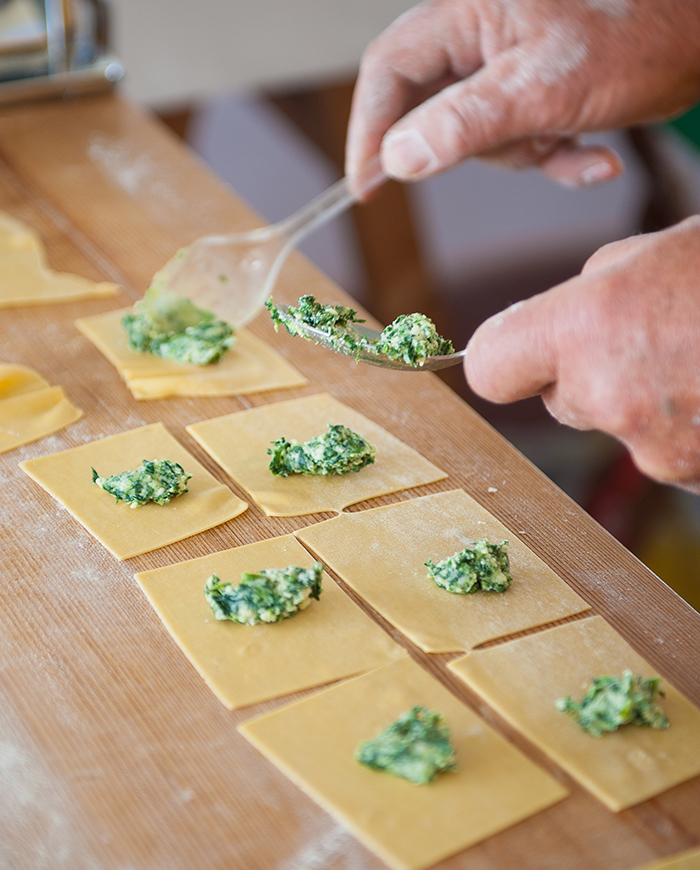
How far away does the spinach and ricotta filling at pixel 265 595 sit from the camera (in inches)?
49.6

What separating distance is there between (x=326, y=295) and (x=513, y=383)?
2.96ft

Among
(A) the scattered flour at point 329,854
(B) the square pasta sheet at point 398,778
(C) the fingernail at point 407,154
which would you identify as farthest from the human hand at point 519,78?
(A) the scattered flour at point 329,854

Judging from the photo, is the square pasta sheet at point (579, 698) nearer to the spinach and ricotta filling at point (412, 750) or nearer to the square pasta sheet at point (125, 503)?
the spinach and ricotta filling at point (412, 750)

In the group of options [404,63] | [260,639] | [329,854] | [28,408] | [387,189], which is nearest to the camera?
[329,854]

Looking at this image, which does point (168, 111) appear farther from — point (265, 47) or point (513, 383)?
point (513, 383)

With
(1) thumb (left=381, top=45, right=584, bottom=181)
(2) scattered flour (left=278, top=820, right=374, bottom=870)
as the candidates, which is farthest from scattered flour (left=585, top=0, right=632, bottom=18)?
(2) scattered flour (left=278, top=820, right=374, bottom=870)

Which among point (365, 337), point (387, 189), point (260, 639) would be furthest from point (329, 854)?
point (387, 189)

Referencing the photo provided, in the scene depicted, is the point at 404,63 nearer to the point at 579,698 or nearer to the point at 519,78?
the point at 519,78

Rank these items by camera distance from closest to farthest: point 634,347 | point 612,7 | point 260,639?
point 634,347
point 260,639
point 612,7

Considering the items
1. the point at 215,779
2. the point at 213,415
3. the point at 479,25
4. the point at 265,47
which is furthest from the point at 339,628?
the point at 265,47

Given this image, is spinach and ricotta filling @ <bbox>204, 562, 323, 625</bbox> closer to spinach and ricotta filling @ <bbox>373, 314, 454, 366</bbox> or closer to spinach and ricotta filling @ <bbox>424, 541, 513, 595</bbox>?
spinach and ricotta filling @ <bbox>424, 541, 513, 595</bbox>

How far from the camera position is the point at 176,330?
186 cm

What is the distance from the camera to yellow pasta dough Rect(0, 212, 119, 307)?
6.49 ft

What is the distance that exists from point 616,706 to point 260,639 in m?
0.45
